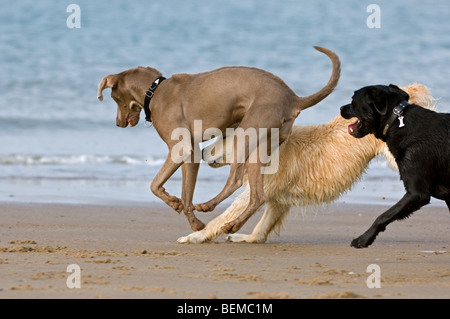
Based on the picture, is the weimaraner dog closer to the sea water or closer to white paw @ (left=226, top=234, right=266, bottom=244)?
white paw @ (left=226, top=234, right=266, bottom=244)

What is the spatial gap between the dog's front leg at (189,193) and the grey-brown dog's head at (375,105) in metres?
1.56

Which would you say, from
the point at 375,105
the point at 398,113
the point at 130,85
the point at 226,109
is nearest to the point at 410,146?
the point at 398,113

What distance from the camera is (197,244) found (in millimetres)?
6672

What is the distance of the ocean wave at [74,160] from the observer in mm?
11758

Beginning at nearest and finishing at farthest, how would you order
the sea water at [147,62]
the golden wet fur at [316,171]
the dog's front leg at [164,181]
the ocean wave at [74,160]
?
the dog's front leg at [164,181], the golden wet fur at [316,171], the sea water at [147,62], the ocean wave at [74,160]

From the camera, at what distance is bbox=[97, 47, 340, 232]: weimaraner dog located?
629 cm

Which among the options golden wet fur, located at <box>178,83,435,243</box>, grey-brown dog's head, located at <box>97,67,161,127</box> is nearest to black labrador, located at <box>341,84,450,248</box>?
golden wet fur, located at <box>178,83,435,243</box>

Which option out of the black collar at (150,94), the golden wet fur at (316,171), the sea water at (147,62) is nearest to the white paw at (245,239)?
the golden wet fur at (316,171)

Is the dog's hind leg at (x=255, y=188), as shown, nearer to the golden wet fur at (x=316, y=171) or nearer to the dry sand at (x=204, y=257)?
the dry sand at (x=204, y=257)

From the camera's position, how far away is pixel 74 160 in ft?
39.2

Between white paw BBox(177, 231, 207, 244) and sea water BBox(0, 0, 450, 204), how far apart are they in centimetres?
239

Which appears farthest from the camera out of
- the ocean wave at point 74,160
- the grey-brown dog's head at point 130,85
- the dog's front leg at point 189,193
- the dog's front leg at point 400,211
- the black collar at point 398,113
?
the ocean wave at point 74,160

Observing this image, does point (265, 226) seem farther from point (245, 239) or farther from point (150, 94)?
point (150, 94)

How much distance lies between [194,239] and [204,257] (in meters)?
0.84
